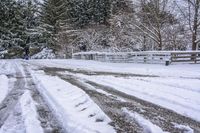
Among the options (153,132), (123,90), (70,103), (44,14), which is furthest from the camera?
(44,14)

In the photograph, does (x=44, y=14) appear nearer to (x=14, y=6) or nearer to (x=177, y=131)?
(x=14, y=6)

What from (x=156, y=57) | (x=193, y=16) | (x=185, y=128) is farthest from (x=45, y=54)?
(x=185, y=128)

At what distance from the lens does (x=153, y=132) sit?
494 cm

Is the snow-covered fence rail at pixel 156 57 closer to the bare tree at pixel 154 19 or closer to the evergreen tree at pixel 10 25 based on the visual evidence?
the bare tree at pixel 154 19

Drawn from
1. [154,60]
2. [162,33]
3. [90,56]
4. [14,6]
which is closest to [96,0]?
[14,6]

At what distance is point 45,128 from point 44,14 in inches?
2222

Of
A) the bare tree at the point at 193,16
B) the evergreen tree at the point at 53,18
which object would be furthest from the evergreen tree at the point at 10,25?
the bare tree at the point at 193,16

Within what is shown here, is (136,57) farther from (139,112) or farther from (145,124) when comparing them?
(145,124)

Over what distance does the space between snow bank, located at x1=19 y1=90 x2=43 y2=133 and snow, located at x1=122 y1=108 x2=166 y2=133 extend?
65.7 inches

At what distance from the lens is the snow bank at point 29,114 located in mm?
5042

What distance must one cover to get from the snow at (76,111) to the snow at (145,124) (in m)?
0.52

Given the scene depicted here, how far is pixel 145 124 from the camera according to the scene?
5.40 metres

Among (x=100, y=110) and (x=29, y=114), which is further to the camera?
(x=100, y=110)

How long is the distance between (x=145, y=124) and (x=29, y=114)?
220 cm
